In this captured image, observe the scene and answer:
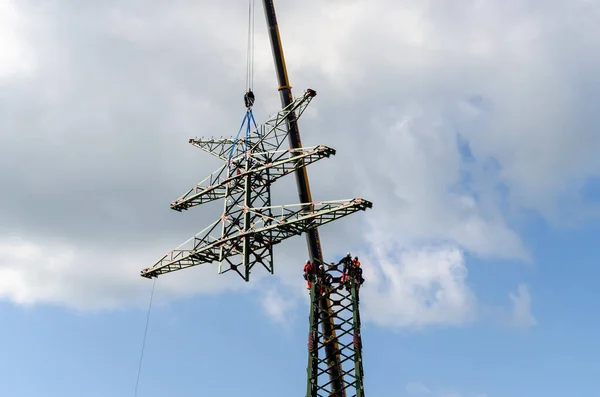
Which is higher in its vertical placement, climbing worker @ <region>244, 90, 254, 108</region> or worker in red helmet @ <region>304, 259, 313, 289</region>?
climbing worker @ <region>244, 90, 254, 108</region>

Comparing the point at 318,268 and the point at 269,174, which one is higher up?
the point at 269,174

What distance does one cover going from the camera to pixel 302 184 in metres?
59.9

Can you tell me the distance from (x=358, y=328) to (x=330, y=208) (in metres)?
7.88

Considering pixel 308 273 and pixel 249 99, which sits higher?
pixel 249 99

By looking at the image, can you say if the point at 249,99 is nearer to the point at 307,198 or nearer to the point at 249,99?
the point at 249,99

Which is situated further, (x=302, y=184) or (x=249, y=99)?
(x=249, y=99)

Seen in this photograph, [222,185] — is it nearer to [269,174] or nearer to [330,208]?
[269,174]

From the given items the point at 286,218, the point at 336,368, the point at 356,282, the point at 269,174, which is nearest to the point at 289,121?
the point at 269,174

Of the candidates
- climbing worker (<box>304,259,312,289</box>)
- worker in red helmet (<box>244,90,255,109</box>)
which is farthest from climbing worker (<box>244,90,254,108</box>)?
climbing worker (<box>304,259,312,289</box>)

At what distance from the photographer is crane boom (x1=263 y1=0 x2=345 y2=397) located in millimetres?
56781

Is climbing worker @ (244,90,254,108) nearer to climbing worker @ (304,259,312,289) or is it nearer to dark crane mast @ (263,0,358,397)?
dark crane mast @ (263,0,358,397)

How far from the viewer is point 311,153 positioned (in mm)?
55562

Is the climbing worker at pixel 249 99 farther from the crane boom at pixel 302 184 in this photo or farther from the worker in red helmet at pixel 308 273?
the worker in red helmet at pixel 308 273

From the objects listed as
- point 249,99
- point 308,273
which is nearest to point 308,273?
point 308,273
